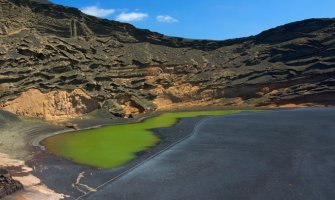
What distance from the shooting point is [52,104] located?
46156mm

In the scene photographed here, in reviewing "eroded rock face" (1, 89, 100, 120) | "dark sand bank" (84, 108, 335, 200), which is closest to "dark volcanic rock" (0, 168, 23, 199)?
"dark sand bank" (84, 108, 335, 200)

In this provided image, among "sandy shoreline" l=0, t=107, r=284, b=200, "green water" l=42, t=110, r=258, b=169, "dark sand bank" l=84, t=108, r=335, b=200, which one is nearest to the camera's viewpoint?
"dark sand bank" l=84, t=108, r=335, b=200

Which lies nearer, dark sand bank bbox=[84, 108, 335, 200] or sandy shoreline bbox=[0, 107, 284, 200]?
dark sand bank bbox=[84, 108, 335, 200]

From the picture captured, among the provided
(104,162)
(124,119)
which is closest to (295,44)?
(124,119)

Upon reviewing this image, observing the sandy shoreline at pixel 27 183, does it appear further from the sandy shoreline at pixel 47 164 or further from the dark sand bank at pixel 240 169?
the dark sand bank at pixel 240 169

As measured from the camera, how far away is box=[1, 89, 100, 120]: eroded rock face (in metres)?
44.1

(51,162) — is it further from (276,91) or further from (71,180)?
(276,91)

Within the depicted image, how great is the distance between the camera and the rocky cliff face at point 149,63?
48.2m

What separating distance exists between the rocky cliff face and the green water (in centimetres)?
967

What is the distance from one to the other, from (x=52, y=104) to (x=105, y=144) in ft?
56.1

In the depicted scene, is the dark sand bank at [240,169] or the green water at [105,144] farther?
the green water at [105,144]

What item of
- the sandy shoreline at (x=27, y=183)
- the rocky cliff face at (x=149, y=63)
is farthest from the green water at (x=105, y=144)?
the rocky cliff face at (x=149, y=63)

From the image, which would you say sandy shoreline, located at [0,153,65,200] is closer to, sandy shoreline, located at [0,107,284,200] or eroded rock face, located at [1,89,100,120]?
sandy shoreline, located at [0,107,284,200]

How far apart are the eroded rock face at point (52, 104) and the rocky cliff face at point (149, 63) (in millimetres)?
261
